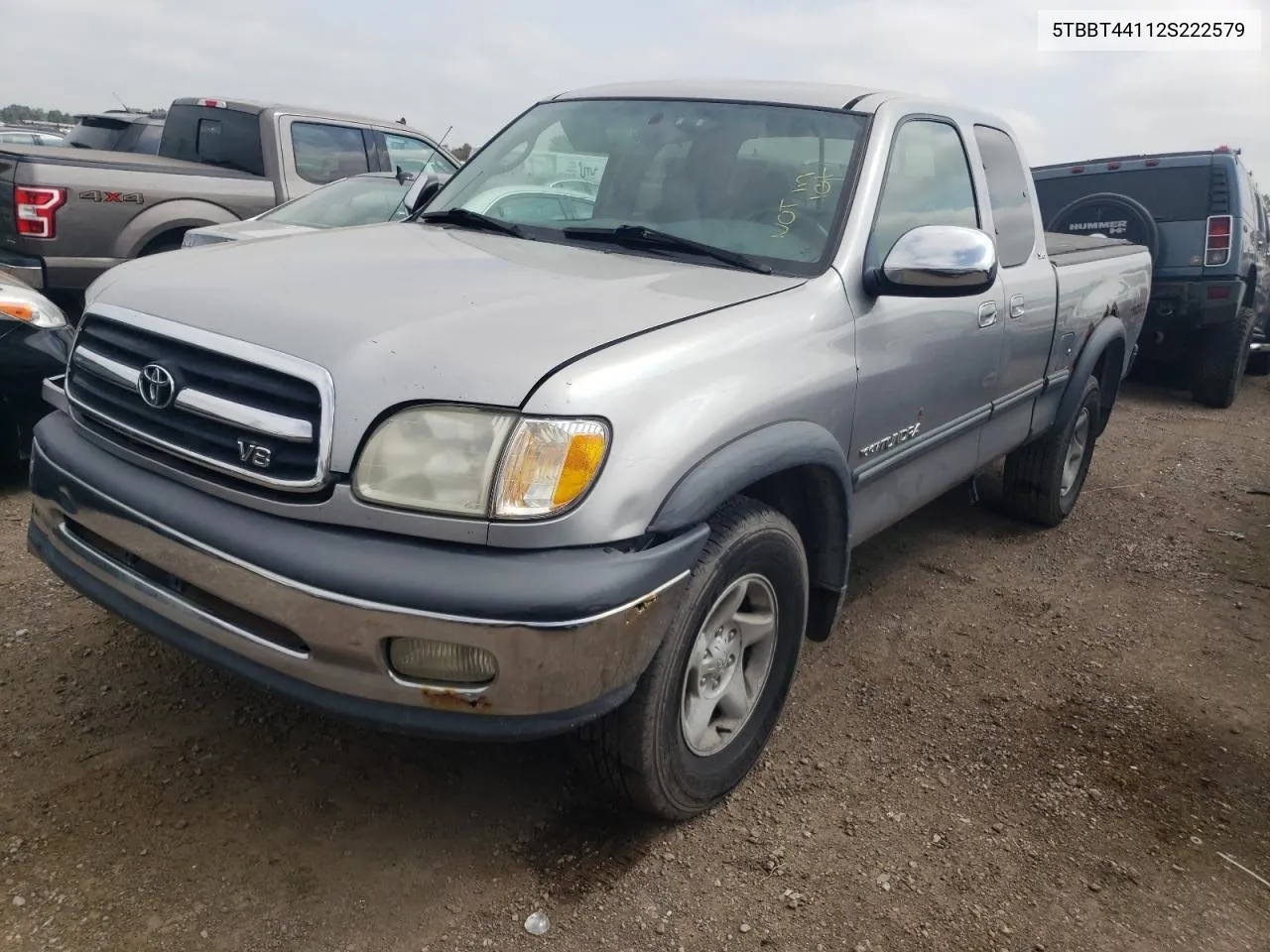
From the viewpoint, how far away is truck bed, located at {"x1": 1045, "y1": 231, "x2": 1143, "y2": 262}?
174 inches

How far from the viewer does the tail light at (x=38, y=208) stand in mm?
6047

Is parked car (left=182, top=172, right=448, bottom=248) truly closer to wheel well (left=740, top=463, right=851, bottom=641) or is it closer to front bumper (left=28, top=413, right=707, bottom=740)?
wheel well (left=740, top=463, right=851, bottom=641)

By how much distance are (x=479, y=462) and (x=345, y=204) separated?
543cm

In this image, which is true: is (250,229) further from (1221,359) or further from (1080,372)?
(1221,359)

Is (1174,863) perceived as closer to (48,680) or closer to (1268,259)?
(48,680)

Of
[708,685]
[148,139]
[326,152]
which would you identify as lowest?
[708,685]

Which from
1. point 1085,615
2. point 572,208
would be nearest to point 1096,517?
point 1085,615

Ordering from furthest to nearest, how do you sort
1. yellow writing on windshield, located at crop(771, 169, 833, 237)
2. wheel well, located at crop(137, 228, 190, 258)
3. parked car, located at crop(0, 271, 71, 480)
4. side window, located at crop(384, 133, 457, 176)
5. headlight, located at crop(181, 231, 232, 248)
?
side window, located at crop(384, 133, 457, 176), wheel well, located at crop(137, 228, 190, 258), headlight, located at crop(181, 231, 232, 248), parked car, located at crop(0, 271, 71, 480), yellow writing on windshield, located at crop(771, 169, 833, 237)

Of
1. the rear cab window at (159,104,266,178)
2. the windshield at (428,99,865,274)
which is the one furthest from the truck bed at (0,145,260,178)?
the windshield at (428,99,865,274)

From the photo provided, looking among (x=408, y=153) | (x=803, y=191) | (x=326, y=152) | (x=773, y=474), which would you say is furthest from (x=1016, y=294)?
(x=408, y=153)

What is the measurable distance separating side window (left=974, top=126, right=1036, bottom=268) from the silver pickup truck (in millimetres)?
531

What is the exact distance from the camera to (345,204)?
22.2 ft

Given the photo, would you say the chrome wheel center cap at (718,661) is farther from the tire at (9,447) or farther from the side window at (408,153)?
the side window at (408,153)

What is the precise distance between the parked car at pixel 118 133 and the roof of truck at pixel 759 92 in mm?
7146
